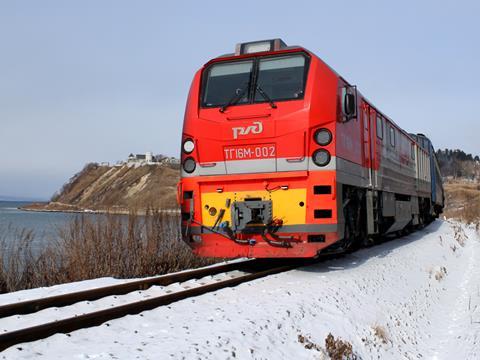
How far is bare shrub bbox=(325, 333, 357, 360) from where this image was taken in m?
5.12

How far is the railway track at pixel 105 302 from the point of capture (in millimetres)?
4238

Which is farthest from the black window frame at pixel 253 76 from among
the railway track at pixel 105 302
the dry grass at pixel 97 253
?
the dry grass at pixel 97 253

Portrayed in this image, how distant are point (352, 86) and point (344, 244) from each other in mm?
2782

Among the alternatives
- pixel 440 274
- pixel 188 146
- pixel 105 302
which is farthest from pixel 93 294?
pixel 440 274

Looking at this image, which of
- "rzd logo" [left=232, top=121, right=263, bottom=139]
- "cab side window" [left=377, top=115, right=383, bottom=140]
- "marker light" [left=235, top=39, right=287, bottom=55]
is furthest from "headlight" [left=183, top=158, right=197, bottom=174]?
"cab side window" [left=377, top=115, right=383, bottom=140]

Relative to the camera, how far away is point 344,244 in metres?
8.67

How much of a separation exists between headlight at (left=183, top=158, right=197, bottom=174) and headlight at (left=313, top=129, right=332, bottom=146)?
1998 mm

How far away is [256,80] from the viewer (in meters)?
8.36

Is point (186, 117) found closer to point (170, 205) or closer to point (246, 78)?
point (246, 78)

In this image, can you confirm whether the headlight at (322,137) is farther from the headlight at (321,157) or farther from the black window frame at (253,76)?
the black window frame at (253,76)

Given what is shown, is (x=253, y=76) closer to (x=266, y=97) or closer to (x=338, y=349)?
(x=266, y=97)

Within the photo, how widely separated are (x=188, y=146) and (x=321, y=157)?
2208mm

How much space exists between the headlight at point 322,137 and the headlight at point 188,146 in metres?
2.01

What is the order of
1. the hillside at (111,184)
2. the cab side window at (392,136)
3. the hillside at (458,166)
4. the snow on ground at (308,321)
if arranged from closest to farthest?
the snow on ground at (308,321) → the cab side window at (392,136) → the hillside at (111,184) → the hillside at (458,166)
